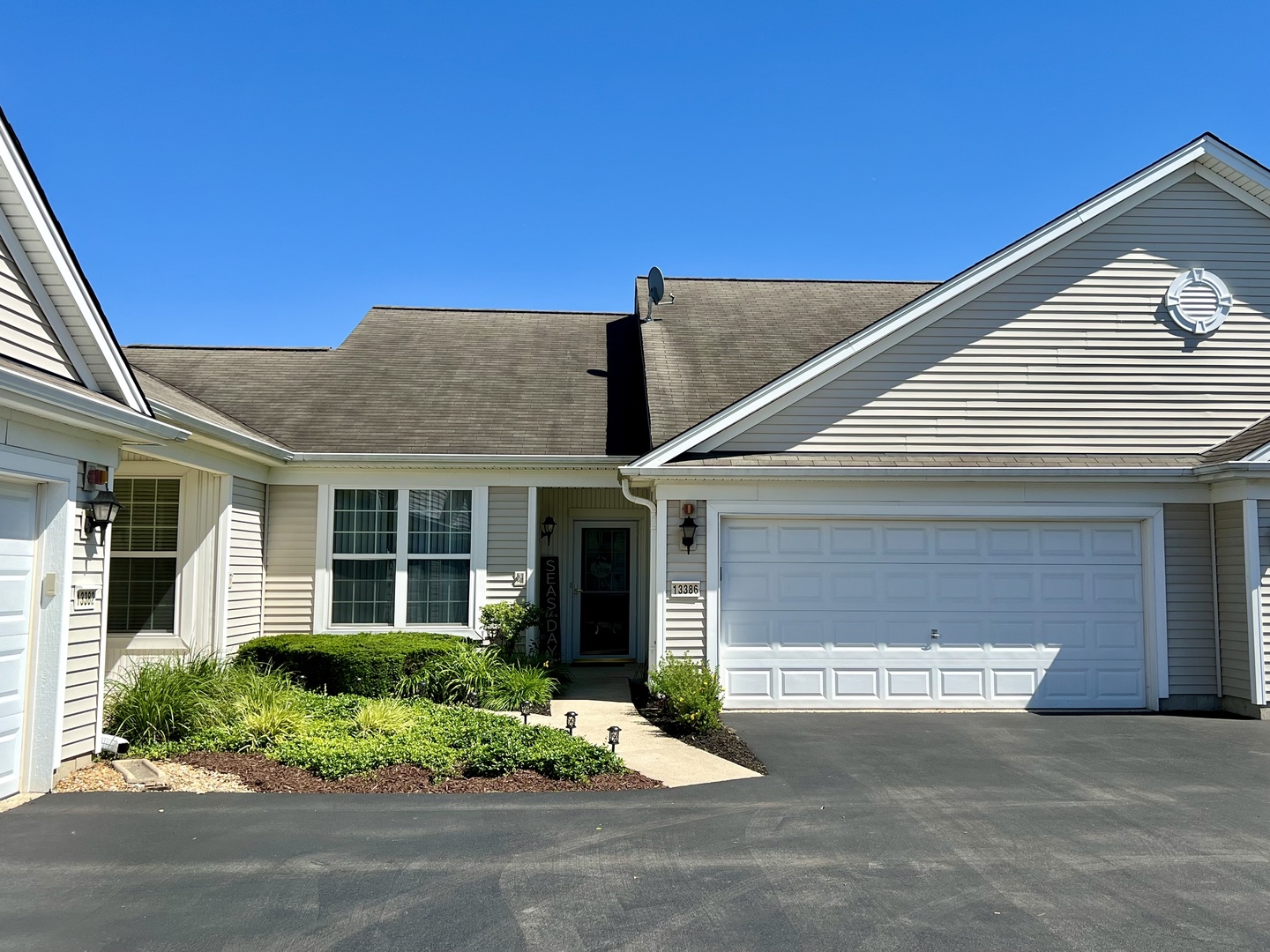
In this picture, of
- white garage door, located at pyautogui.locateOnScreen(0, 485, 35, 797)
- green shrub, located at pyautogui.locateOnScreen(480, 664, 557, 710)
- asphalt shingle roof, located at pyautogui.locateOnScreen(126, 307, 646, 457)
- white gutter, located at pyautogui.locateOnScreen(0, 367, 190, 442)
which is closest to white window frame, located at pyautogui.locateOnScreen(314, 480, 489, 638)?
asphalt shingle roof, located at pyautogui.locateOnScreen(126, 307, 646, 457)

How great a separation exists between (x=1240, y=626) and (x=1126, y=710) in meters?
1.54

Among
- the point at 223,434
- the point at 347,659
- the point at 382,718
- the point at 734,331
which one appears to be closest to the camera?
the point at 382,718

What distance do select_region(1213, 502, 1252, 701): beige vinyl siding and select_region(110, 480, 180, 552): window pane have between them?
12.1 m

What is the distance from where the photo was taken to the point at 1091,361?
38.0ft

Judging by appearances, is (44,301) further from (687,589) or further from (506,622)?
(687,589)

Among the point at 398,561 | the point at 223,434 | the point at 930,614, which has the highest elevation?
the point at 223,434

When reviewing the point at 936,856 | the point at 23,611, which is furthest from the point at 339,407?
the point at 936,856

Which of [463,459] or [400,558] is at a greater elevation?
[463,459]

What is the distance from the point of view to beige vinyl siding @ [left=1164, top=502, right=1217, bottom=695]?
36.0 ft

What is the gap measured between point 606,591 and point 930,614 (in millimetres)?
5676

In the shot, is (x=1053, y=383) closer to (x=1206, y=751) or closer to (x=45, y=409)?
(x=1206, y=751)

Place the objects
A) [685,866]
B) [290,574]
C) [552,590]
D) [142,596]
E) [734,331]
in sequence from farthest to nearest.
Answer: [734,331] < [552,590] < [290,574] < [142,596] < [685,866]

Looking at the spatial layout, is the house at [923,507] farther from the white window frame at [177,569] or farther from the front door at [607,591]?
the front door at [607,591]

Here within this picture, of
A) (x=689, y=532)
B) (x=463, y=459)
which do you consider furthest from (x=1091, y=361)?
(x=463, y=459)
